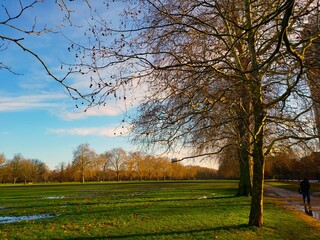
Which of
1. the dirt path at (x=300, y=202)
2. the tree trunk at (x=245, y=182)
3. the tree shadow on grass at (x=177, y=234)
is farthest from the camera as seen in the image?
the tree trunk at (x=245, y=182)

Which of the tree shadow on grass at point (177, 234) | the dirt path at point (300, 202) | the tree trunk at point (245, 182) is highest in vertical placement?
the tree trunk at point (245, 182)

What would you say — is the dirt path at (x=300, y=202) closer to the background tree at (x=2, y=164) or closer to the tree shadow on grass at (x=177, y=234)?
the tree shadow on grass at (x=177, y=234)

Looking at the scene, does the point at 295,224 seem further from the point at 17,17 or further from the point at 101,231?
the point at 17,17

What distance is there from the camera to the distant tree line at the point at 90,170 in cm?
9538

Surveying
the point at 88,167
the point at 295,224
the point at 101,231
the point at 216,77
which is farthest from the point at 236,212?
the point at 88,167

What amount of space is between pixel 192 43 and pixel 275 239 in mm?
6725

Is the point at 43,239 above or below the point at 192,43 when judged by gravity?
below

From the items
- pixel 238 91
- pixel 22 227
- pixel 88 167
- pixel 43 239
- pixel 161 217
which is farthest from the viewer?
pixel 88 167

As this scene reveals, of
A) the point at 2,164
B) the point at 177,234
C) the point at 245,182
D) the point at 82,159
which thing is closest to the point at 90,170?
the point at 82,159

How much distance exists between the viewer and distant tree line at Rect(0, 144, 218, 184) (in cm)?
9538

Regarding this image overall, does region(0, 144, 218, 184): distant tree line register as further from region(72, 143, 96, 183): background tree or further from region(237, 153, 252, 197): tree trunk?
region(237, 153, 252, 197): tree trunk

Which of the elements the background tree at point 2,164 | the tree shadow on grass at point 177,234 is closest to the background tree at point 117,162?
the background tree at point 2,164

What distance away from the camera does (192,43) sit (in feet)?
28.2

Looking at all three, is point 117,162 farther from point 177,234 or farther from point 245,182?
point 177,234
